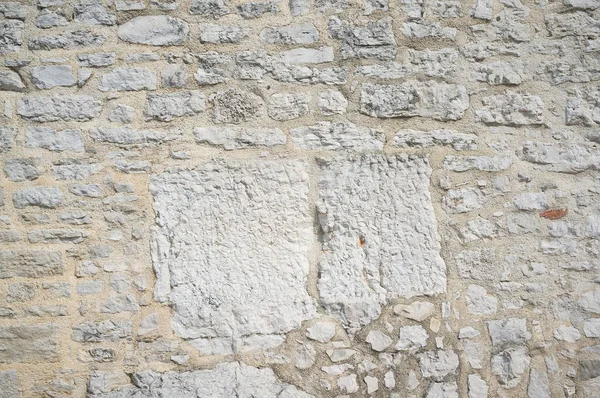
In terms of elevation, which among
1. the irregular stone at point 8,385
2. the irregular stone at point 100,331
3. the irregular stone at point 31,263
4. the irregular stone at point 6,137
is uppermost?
the irregular stone at point 6,137

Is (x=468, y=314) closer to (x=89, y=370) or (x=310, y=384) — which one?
(x=310, y=384)

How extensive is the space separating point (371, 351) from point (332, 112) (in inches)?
41.6

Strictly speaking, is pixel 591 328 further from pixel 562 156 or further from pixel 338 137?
pixel 338 137

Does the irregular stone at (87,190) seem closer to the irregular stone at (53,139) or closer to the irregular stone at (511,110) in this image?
the irregular stone at (53,139)

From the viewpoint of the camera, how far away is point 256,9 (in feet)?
8.71

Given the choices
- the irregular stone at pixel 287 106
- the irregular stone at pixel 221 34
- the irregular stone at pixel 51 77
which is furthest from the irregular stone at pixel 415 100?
the irregular stone at pixel 51 77

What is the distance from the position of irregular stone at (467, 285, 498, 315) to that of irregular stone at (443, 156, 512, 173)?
0.53 meters

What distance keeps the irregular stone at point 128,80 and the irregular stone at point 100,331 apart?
1002 millimetres

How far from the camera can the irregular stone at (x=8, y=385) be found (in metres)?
2.39

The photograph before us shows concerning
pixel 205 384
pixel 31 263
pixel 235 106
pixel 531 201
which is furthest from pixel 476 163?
pixel 31 263

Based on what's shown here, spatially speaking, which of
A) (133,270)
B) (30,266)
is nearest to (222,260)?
(133,270)

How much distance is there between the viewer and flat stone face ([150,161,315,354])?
2486mm

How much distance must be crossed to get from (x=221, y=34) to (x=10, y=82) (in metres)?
0.93

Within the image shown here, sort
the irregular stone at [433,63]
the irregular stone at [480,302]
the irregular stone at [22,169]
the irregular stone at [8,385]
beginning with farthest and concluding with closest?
the irregular stone at [433,63]
the irregular stone at [480,302]
the irregular stone at [22,169]
the irregular stone at [8,385]
